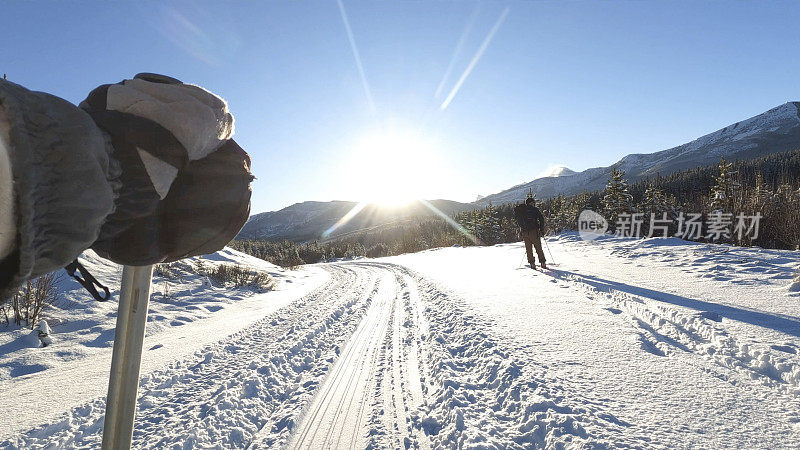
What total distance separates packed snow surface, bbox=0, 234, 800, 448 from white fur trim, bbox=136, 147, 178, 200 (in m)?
2.16

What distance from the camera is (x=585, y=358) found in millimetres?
3051

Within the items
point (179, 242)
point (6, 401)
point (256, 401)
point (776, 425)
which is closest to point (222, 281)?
point (6, 401)

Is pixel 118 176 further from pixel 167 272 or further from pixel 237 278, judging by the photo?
pixel 237 278

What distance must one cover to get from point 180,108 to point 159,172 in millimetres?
170

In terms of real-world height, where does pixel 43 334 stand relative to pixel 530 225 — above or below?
below

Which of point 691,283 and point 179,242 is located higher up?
point 179,242

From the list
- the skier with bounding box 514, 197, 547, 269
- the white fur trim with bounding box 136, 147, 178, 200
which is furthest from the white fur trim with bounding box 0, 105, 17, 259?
the skier with bounding box 514, 197, 547, 269

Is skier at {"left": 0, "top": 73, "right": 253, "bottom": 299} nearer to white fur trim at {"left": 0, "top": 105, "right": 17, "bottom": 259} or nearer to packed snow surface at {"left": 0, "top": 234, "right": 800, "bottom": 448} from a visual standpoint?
white fur trim at {"left": 0, "top": 105, "right": 17, "bottom": 259}

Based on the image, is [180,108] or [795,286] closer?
[180,108]

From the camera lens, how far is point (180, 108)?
85 centimetres

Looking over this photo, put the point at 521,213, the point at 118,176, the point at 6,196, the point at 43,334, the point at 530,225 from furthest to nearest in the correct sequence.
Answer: the point at 521,213 < the point at 530,225 < the point at 43,334 < the point at 118,176 < the point at 6,196

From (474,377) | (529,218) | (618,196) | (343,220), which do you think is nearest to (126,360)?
(474,377)

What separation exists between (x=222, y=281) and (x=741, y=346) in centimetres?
1036

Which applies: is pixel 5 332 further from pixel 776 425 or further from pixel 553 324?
pixel 776 425
